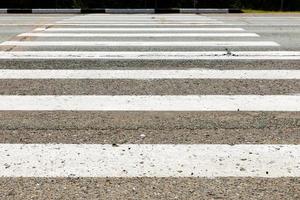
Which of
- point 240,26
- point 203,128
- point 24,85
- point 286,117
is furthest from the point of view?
point 240,26

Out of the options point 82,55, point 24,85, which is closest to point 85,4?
point 82,55

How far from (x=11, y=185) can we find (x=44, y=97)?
221cm

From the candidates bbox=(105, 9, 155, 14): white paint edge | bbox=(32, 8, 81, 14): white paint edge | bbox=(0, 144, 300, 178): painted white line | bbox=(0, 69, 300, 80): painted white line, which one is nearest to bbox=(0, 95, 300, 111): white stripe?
bbox=(0, 69, 300, 80): painted white line

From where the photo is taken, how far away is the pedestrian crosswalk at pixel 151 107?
3.64 meters

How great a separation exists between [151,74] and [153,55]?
54.1 inches

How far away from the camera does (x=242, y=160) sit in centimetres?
374

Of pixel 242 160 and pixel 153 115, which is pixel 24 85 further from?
pixel 242 160

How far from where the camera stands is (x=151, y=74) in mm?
6449

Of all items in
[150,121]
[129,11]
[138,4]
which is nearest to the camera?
[150,121]

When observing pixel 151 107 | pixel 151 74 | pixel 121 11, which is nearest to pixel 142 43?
pixel 151 74

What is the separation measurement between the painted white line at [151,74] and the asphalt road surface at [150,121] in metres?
0.01

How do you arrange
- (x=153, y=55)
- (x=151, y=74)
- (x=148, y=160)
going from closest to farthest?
(x=148, y=160) < (x=151, y=74) < (x=153, y=55)

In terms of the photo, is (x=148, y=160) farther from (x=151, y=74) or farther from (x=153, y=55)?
(x=153, y=55)

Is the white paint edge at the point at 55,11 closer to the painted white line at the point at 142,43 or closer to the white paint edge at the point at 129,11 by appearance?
the white paint edge at the point at 129,11
